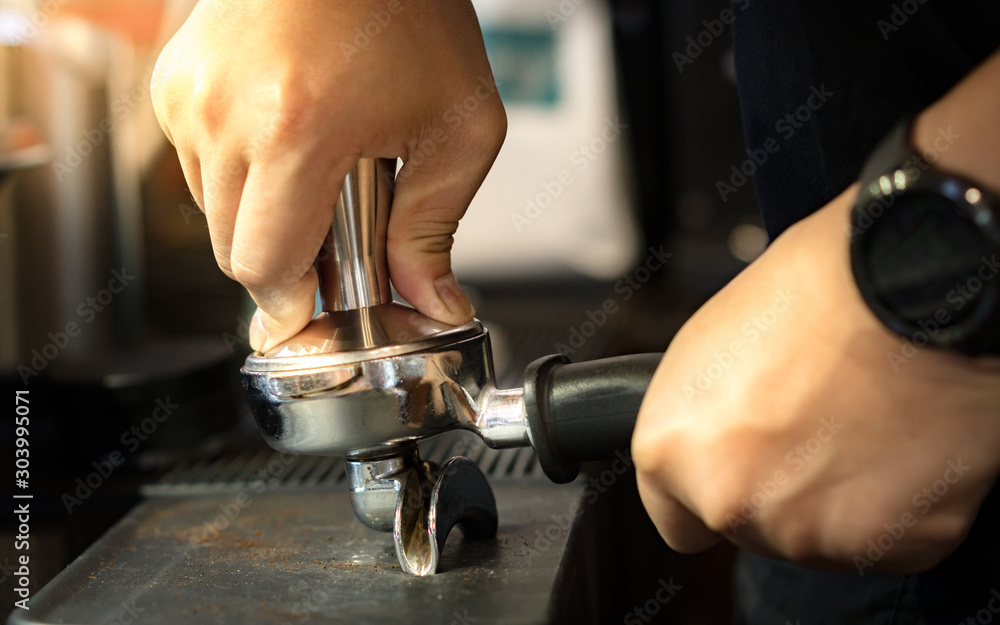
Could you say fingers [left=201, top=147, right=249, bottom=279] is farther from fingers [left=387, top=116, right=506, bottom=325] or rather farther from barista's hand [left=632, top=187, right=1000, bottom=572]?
barista's hand [left=632, top=187, right=1000, bottom=572]

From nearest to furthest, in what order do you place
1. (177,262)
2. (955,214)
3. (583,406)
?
(955,214)
(583,406)
(177,262)

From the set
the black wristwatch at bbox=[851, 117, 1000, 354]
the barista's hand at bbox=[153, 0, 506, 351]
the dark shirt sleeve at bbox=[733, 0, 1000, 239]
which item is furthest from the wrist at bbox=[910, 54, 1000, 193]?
the barista's hand at bbox=[153, 0, 506, 351]

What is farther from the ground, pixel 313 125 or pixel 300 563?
pixel 313 125

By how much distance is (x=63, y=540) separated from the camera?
25.8 inches

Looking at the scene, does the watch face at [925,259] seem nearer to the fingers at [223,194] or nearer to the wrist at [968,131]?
the wrist at [968,131]

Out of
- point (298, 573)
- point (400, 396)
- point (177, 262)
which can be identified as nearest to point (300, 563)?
point (298, 573)

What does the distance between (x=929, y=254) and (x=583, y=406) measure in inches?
7.4

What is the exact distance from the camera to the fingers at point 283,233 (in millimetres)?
476

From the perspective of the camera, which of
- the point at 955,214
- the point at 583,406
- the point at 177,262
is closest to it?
the point at 955,214

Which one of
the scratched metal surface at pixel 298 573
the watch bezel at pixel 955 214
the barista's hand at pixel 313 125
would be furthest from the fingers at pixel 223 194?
the watch bezel at pixel 955 214

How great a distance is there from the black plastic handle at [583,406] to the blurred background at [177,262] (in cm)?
16

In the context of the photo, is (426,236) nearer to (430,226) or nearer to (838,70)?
(430,226)

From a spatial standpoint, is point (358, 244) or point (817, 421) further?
point (358, 244)

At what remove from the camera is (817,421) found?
0.36 meters
